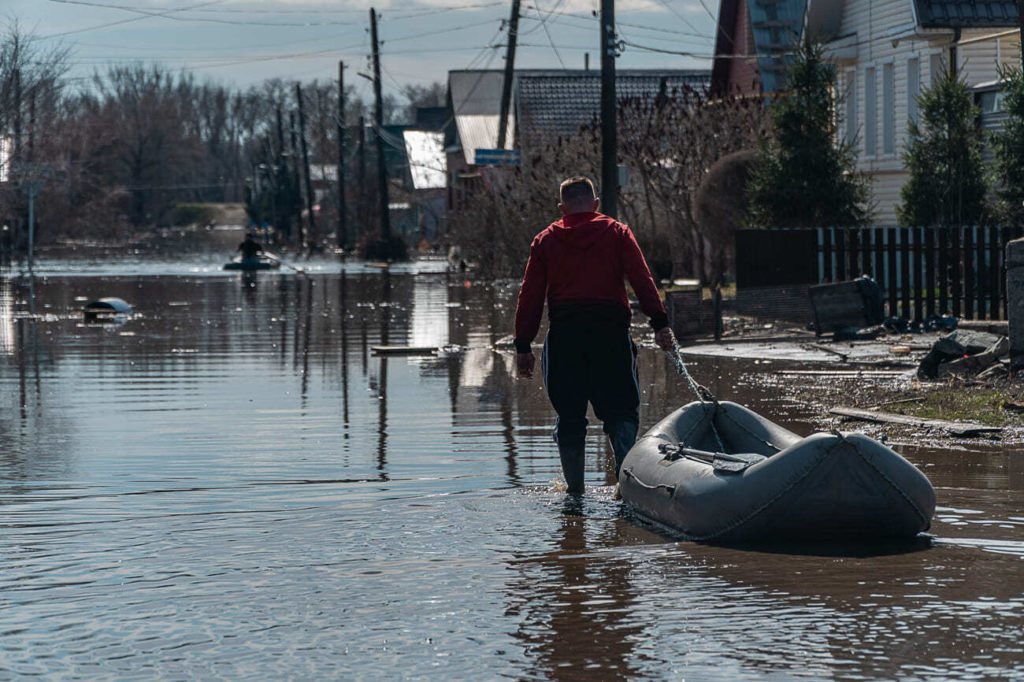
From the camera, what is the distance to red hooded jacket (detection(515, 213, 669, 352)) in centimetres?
897

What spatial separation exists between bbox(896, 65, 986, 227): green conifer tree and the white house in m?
3.03

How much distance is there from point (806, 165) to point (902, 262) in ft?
14.9

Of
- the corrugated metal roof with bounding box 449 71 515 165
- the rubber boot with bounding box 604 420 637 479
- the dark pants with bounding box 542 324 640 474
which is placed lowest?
the rubber boot with bounding box 604 420 637 479

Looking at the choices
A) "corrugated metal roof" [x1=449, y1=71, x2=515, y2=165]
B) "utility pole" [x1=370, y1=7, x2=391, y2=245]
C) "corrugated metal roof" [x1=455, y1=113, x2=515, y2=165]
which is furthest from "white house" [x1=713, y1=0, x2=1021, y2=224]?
"corrugated metal roof" [x1=449, y1=71, x2=515, y2=165]

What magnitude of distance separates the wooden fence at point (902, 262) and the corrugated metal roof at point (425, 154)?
71.2 m

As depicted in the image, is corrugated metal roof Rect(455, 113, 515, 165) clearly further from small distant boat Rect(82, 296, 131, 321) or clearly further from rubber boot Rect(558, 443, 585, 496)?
rubber boot Rect(558, 443, 585, 496)

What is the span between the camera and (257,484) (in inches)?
390

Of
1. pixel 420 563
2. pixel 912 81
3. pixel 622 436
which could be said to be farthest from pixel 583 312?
pixel 912 81

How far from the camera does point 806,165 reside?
90.2 feet

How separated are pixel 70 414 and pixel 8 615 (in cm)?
780

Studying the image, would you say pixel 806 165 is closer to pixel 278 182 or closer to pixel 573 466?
pixel 573 466

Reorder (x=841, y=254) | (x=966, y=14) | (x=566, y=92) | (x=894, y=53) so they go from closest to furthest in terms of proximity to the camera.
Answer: (x=841, y=254)
(x=966, y=14)
(x=894, y=53)
(x=566, y=92)

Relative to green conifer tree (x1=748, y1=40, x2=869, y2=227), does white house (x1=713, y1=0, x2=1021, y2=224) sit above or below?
above

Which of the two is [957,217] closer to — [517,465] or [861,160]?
[861,160]
